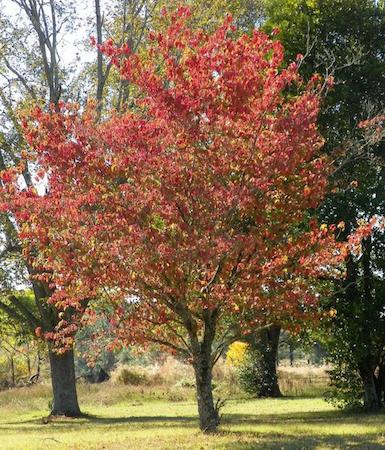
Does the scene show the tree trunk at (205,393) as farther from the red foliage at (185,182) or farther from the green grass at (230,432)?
the red foliage at (185,182)

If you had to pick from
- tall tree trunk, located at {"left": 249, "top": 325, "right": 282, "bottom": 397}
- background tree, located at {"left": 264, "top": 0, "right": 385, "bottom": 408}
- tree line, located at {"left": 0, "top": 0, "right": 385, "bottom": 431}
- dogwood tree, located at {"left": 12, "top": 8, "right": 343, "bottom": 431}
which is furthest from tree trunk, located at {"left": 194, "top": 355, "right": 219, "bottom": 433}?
tall tree trunk, located at {"left": 249, "top": 325, "right": 282, "bottom": 397}

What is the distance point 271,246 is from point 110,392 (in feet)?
78.2

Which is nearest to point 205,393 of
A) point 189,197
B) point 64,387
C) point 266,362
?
point 189,197

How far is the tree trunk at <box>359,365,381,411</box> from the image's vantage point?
756 inches

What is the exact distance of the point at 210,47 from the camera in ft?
36.1

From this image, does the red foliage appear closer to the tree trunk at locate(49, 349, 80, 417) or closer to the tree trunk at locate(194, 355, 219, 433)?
the tree trunk at locate(194, 355, 219, 433)

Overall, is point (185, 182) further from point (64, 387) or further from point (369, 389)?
point (64, 387)

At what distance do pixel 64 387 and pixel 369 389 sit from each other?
11.0 meters

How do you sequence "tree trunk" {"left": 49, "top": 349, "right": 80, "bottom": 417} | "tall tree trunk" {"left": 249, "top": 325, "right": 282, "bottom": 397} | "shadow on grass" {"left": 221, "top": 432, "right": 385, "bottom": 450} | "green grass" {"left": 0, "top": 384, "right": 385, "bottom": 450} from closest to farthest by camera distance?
"shadow on grass" {"left": 221, "top": 432, "right": 385, "bottom": 450}, "green grass" {"left": 0, "top": 384, "right": 385, "bottom": 450}, "tree trunk" {"left": 49, "top": 349, "right": 80, "bottom": 417}, "tall tree trunk" {"left": 249, "top": 325, "right": 282, "bottom": 397}

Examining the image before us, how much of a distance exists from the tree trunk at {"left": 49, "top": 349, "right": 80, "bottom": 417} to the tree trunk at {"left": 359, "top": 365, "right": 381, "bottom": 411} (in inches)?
403

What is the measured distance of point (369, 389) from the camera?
19266mm

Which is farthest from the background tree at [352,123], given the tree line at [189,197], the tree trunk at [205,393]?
the tree trunk at [205,393]

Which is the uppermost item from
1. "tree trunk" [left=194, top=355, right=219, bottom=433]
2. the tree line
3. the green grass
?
the tree line

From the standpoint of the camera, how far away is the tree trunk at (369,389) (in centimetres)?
1920
